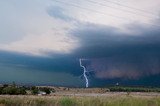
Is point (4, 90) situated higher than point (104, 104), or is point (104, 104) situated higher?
point (4, 90)

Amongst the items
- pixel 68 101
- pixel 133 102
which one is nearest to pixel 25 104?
pixel 68 101

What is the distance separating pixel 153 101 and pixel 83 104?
9113 millimetres

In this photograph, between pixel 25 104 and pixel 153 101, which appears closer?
pixel 153 101

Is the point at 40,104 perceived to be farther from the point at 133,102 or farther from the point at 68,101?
the point at 133,102

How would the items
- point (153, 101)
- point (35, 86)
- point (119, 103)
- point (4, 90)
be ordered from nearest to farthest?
point (119, 103), point (153, 101), point (4, 90), point (35, 86)

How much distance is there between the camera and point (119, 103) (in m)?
41.7

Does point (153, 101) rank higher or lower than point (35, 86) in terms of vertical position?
lower

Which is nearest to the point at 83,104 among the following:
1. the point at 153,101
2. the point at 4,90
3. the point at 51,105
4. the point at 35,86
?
the point at 51,105

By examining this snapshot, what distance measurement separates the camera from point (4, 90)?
106 metres

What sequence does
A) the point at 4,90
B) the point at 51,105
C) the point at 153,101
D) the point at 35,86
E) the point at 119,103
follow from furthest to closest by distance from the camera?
the point at 35,86 → the point at 4,90 → the point at 51,105 → the point at 153,101 → the point at 119,103

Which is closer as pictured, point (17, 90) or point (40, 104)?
point (40, 104)

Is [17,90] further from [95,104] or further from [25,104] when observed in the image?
[95,104]

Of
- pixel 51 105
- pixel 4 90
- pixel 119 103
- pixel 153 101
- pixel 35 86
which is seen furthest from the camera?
pixel 35 86

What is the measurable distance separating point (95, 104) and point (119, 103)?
579 cm
